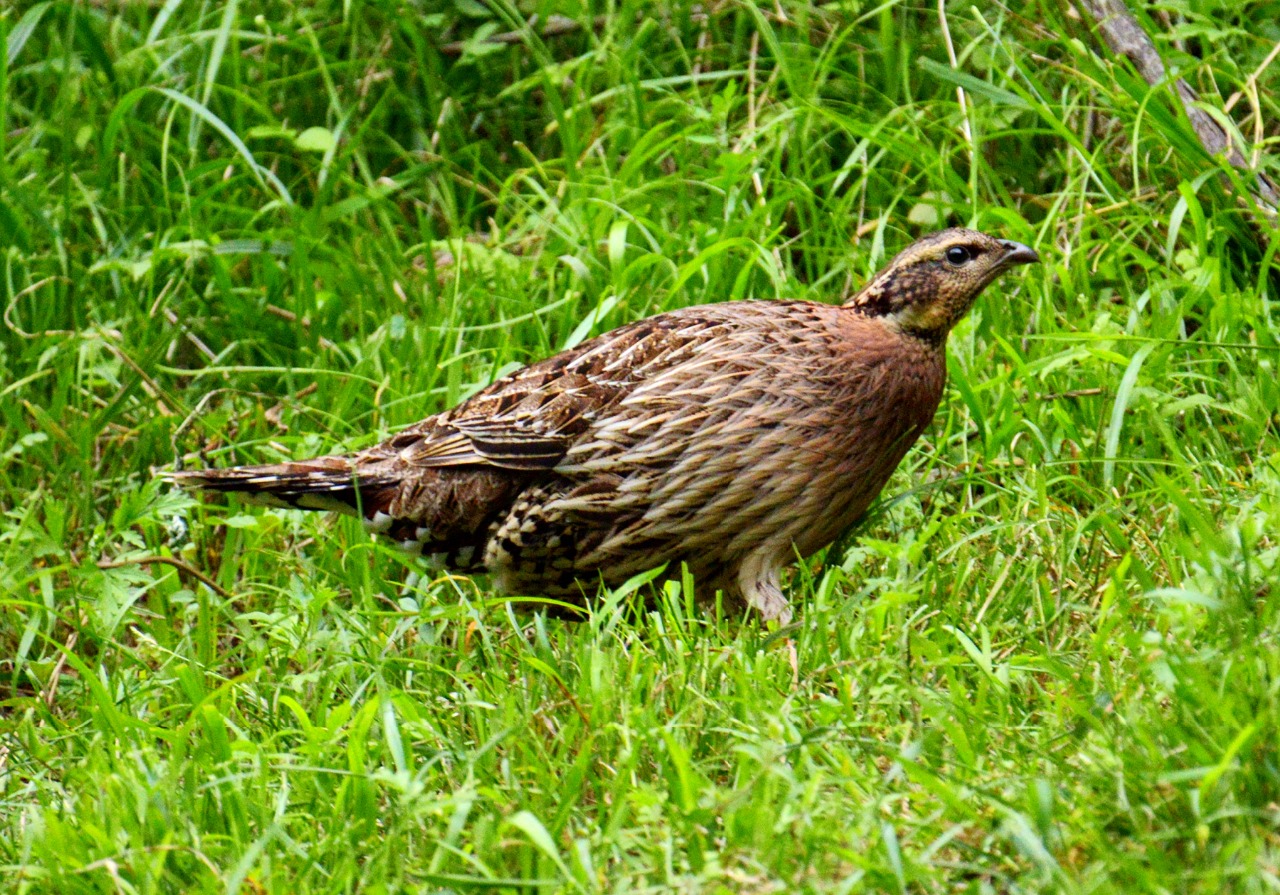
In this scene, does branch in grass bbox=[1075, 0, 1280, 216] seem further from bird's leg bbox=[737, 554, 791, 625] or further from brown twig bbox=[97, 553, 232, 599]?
brown twig bbox=[97, 553, 232, 599]

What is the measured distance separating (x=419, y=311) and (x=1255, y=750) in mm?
4181

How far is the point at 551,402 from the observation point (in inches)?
198

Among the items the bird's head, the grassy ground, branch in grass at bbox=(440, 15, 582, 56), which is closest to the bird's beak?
the bird's head

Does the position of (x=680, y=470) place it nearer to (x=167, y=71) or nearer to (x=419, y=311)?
(x=419, y=311)

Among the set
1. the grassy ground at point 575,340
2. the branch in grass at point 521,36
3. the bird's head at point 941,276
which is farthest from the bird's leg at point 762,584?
the branch in grass at point 521,36

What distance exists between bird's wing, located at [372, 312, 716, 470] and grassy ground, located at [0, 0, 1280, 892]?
40cm

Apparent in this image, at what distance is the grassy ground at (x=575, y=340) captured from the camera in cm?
325

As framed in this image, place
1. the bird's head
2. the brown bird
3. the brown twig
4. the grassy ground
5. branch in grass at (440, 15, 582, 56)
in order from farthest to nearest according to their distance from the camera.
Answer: branch in grass at (440, 15, 582, 56), the brown twig, the bird's head, the brown bird, the grassy ground

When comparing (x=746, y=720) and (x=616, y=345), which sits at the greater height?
(x=616, y=345)

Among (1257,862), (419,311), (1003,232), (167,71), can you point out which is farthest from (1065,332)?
(167,71)

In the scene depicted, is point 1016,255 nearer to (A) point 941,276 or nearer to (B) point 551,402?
(A) point 941,276

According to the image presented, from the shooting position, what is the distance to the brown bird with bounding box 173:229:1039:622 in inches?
187

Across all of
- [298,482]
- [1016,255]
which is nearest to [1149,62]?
[1016,255]

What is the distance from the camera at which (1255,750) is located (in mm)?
2971
